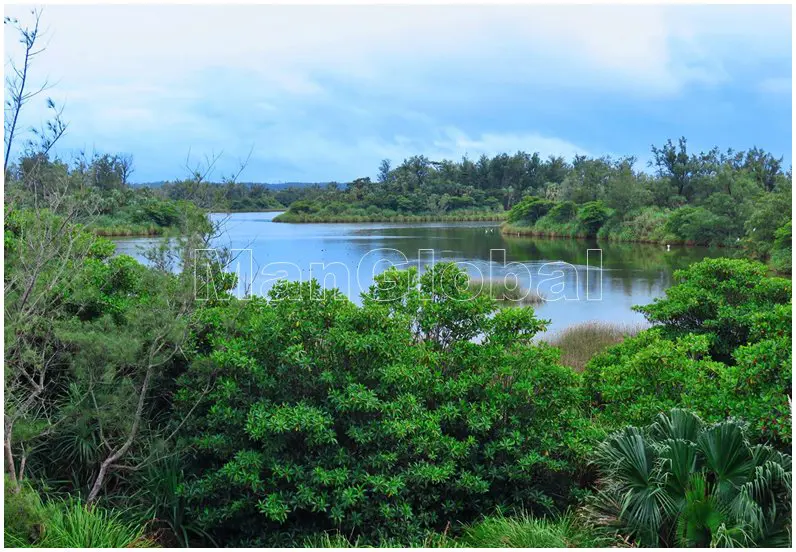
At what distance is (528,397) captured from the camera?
5.36 m

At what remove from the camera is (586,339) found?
11.4 metres

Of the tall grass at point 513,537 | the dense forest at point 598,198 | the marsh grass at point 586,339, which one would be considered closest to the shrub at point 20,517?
the tall grass at point 513,537

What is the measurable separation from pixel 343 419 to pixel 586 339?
23.6 feet

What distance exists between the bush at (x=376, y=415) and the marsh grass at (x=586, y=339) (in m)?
4.44

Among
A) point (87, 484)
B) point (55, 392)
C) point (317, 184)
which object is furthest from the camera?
point (317, 184)

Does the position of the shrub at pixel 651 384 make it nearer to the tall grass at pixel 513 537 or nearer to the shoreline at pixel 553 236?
the tall grass at pixel 513 537

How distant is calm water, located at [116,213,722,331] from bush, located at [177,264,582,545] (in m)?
1.52

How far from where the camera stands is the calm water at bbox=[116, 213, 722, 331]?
1647cm

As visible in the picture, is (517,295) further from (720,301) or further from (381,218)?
(381,218)

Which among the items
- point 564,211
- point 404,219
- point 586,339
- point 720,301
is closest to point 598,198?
point 564,211

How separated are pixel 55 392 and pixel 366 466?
9.88 ft

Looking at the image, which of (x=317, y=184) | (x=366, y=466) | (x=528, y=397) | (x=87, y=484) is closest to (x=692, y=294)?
(x=528, y=397)

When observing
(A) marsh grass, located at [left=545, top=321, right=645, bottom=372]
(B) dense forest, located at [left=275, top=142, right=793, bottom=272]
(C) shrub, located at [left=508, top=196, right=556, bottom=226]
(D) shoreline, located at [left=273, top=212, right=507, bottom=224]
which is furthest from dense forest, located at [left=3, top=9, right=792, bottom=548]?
(D) shoreline, located at [left=273, top=212, right=507, bottom=224]

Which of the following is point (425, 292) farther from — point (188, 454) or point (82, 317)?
point (82, 317)
